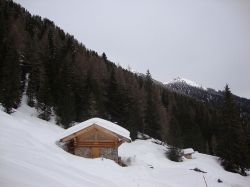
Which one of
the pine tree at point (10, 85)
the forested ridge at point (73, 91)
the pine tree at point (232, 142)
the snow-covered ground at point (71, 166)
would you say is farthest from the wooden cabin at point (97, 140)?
the pine tree at point (232, 142)

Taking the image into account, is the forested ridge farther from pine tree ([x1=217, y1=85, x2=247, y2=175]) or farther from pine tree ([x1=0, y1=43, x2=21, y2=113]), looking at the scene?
pine tree ([x1=217, y1=85, x2=247, y2=175])

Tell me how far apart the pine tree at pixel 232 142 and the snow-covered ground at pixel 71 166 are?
206 cm

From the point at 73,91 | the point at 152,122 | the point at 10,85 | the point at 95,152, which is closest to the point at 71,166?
the point at 95,152

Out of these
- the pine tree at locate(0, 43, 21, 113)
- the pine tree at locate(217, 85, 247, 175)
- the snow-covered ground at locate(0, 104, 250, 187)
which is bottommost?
the snow-covered ground at locate(0, 104, 250, 187)

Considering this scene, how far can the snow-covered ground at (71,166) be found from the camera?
582 centimetres

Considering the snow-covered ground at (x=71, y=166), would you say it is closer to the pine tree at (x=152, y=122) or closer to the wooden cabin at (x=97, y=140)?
the wooden cabin at (x=97, y=140)

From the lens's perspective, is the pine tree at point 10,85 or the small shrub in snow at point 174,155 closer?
the pine tree at point 10,85

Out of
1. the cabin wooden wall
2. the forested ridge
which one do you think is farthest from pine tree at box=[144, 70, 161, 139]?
the cabin wooden wall

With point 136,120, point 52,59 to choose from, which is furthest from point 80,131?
point 52,59

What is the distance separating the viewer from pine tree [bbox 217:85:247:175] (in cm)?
4288

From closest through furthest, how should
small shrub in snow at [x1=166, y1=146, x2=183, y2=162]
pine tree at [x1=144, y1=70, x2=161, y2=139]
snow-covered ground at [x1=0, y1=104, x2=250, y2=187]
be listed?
snow-covered ground at [x1=0, y1=104, x2=250, y2=187], small shrub in snow at [x1=166, y1=146, x2=183, y2=162], pine tree at [x1=144, y1=70, x2=161, y2=139]

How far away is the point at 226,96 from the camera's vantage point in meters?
48.8

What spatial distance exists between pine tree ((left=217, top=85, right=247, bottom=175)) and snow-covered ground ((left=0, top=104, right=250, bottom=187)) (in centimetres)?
206

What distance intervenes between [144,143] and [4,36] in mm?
36825
